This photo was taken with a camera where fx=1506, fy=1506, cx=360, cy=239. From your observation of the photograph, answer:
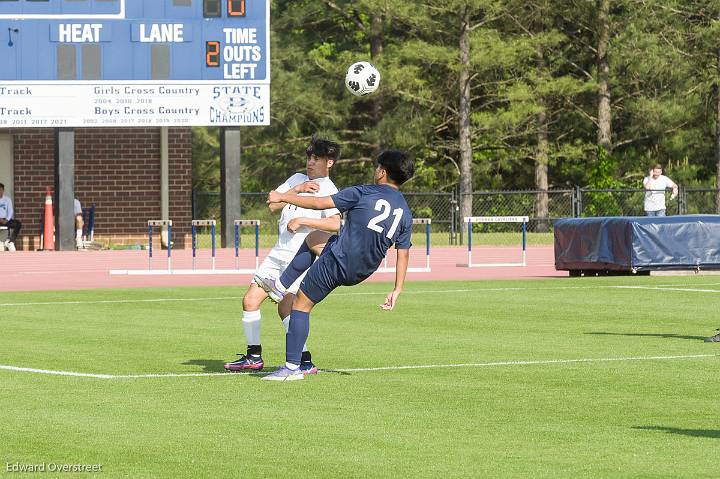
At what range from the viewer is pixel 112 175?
4472 centimetres

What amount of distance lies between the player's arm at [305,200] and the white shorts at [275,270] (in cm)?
141

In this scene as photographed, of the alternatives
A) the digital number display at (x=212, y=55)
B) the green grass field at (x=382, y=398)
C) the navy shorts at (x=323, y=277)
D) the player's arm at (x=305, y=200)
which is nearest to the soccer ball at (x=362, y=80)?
the green grass field at (x=382, y=398)

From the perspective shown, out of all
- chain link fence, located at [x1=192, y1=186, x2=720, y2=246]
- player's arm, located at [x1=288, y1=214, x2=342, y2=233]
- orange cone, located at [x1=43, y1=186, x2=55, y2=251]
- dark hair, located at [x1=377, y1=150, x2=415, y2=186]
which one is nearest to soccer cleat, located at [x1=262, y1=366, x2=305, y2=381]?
player's arm, located at [x1=288, y1=214, x2=342, y2=233]

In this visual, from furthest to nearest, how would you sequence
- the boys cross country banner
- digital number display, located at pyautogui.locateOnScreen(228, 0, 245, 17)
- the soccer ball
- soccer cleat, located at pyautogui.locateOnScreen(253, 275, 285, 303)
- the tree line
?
the tree line
the boys cross country banner
digital number display, located at pyautogui.locateOnScreen(228, 0, 245, 17)
the soccer ball
soccer cleat, located at pyautogui.locateOnScreen(253, 275, 285, 303)

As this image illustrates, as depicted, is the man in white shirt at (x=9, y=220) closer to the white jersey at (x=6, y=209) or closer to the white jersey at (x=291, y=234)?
the white jersey at (x=6, y=209)

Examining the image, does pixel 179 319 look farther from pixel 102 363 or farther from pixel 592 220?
pixel 592 220

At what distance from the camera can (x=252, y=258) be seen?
122 ft

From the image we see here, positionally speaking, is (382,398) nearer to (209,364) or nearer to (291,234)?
(291,234)

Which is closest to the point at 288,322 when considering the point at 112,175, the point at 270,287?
the point at 270,287

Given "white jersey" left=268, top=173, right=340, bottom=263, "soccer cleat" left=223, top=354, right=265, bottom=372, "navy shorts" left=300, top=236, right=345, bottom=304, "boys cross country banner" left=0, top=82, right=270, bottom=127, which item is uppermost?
"boys cross country banner" left=0, top=82, right=270, bottom=127

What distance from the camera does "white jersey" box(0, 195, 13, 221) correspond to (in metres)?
40.9

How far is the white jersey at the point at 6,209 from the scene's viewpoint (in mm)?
40875

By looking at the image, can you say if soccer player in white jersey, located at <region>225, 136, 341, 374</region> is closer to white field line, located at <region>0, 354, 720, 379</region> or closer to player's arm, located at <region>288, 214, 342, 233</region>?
player's arm, located at <region>288, 214, 342, 233</region>

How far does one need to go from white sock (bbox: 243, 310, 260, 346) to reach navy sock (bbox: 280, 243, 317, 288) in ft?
1.82
